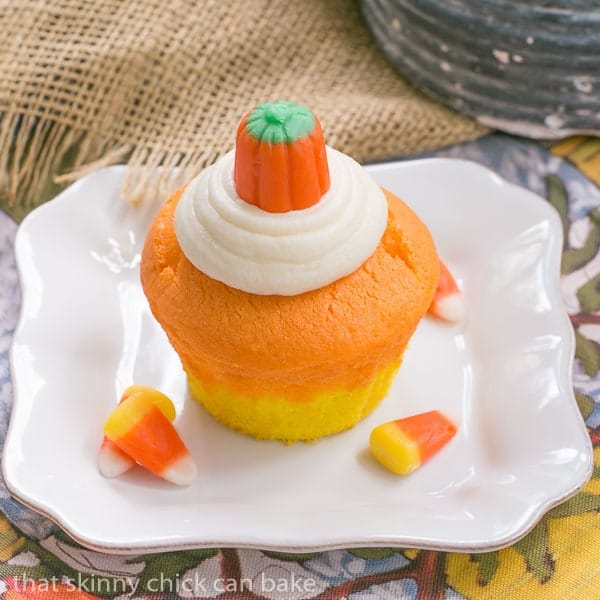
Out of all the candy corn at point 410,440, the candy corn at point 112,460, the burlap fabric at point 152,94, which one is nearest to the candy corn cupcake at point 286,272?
the candy corn at point 410,440

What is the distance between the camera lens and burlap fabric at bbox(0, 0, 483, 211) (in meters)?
2.31

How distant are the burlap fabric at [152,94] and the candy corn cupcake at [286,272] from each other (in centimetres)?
70

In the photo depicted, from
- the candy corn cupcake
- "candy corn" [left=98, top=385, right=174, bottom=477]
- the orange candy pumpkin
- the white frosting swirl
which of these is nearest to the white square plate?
"candy corn" [left=98, top=385, right=174, bottom=477]

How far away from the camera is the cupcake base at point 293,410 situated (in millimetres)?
1686

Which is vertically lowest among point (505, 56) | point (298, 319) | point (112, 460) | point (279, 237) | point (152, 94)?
point (112, 460)

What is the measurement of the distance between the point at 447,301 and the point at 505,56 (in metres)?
0.74

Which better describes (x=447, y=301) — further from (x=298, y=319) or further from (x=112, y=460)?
(x=112, y=460)

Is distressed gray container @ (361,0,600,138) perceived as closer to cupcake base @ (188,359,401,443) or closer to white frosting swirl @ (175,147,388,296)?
white frosting swirl @ (175,147,388,296)

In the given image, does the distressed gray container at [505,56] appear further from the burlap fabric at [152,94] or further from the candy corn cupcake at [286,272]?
the candy corn cupcake at [286,272]

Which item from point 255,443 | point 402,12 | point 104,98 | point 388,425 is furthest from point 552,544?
point 104,98

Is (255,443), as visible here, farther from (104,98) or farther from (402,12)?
(402,12)

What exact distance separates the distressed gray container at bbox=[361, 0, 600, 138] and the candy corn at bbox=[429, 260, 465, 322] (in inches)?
25.4

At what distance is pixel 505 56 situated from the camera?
2223mm

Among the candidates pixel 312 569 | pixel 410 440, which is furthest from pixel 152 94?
pixel 312 569
